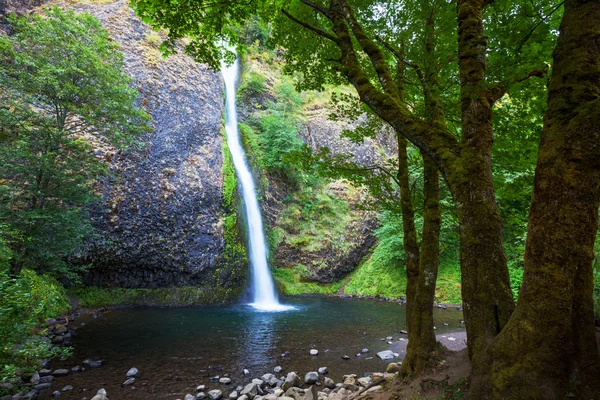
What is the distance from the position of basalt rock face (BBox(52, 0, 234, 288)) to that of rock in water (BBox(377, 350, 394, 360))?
30.7 ft

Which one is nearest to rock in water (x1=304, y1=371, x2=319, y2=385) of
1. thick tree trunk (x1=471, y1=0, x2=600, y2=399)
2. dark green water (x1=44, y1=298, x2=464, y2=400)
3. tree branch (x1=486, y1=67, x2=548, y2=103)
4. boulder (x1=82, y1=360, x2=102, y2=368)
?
dark green water (x1=44, y1=298, x2=464, y2=400)

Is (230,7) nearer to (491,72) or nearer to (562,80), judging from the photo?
(491,72)

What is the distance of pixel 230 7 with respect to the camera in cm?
436

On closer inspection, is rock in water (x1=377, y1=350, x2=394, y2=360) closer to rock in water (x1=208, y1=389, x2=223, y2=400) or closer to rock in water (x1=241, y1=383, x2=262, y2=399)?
rock in water (x1=241, y1=383, x2=262, y2=399)

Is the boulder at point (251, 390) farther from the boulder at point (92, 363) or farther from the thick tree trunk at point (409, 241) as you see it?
the boulder at point (92, 363)

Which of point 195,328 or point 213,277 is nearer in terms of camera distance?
point 195,328

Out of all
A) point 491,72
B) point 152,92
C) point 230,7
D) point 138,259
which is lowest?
point 138,259

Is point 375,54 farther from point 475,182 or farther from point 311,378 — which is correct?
point 311,378

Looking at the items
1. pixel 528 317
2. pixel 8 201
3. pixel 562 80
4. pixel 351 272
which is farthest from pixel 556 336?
pixel 351 272

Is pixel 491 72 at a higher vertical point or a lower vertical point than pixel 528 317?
higher

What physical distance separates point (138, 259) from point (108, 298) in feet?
6.25

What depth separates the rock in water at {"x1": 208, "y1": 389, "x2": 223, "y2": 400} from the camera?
5.09m

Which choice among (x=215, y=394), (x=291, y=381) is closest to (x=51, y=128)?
(x=215, y=394)

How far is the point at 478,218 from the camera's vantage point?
247 centimetres
